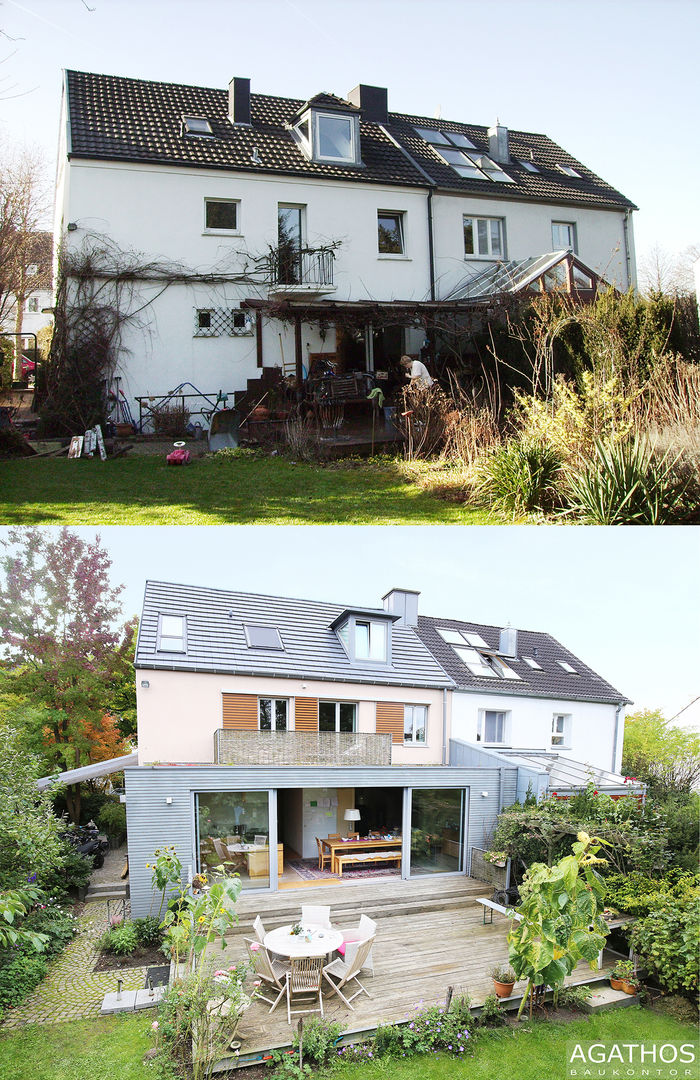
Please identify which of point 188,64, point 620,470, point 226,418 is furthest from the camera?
point 226,418

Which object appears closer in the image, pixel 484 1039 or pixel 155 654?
pixel 484 1039

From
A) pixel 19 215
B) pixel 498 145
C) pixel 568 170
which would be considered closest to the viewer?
pixel 19 215

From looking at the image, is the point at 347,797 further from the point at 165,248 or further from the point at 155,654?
the point at 165,248

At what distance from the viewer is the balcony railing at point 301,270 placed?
46.9 feet

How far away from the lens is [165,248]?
13680 millimetres

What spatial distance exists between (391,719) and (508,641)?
4030 mm

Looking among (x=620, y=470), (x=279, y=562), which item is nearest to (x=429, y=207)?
(x=279, y=562)

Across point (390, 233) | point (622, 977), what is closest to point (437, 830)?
point (622, 977)

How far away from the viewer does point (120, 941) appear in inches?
305

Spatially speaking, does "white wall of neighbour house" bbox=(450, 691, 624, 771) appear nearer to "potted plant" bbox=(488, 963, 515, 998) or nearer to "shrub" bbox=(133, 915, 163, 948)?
"potted plant" bbox=(488, 963, 515, 998)

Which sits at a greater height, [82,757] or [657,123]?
[657,123]

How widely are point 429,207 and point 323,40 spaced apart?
677 cm

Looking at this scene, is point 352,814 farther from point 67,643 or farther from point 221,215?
point 221,215

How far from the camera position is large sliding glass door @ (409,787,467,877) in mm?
10203
